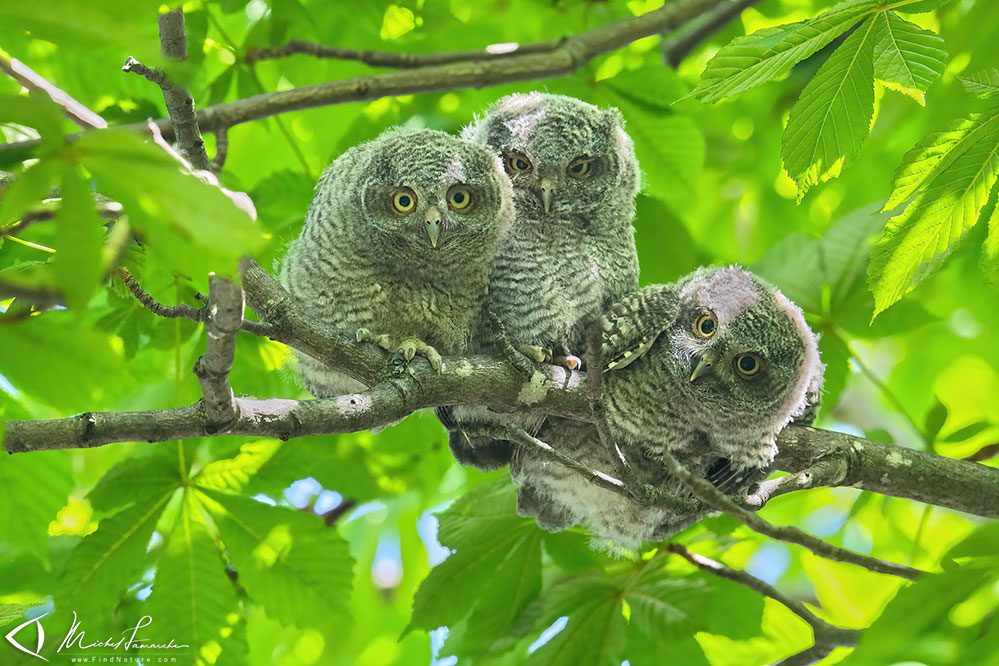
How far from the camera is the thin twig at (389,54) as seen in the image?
340 cm

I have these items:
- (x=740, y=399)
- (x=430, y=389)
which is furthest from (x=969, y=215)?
(x=430, y=389)

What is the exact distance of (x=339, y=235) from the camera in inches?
109

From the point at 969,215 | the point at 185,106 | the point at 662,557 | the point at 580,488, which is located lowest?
the point at 662,557

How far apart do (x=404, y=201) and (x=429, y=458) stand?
5.66 ft

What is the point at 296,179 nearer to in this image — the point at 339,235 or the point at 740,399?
the point at 339,235

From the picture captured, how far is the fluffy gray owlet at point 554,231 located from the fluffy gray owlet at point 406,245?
5.0 inches

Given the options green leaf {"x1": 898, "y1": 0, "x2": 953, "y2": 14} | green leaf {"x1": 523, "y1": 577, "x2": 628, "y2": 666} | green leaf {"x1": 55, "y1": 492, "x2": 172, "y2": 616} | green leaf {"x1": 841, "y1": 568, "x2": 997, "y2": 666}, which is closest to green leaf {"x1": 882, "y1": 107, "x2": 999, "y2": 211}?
green leaf {"x1": 898, "y1": 0, "x2": 953, "y2": 14}

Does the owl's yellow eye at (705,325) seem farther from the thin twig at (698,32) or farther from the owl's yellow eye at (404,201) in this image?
the thin twig at (698,32)

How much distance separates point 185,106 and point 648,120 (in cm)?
213

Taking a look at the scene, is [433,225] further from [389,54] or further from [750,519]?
[750,519]

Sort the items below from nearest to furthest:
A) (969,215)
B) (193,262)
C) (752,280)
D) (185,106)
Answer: (193,262), (185,106), (969,215), (752,280)

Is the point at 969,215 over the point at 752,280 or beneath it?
over

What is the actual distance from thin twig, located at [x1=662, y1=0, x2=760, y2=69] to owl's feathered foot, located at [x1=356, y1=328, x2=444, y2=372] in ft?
7.79

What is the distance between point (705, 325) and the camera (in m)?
2.68
